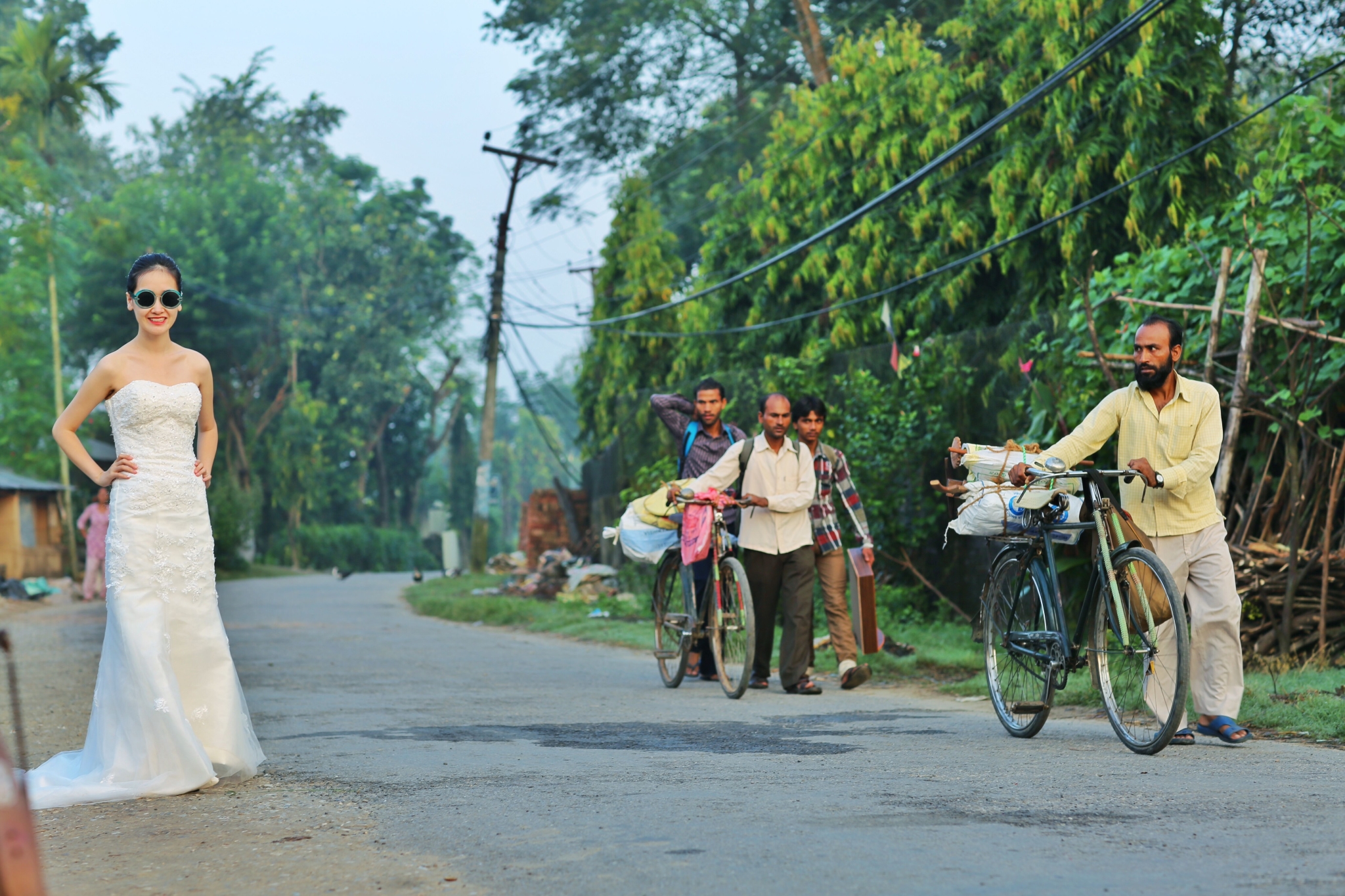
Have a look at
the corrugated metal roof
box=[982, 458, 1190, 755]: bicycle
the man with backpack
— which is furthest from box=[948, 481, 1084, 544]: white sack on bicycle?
the corrugated metal roof

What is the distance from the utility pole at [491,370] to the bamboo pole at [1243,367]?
75.1 ft

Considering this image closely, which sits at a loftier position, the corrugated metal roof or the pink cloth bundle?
the corrugated metal roof

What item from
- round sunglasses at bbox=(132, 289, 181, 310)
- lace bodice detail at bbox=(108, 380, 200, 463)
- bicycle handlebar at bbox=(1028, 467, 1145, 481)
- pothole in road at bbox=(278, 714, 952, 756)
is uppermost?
round sunglasses at bbox=(132, 289, 181, 310)

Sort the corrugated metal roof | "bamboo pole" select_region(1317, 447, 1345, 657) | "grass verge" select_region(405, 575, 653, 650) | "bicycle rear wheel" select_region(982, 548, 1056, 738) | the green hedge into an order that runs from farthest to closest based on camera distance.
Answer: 1. the green hedge
2. the corrugated metal roof
3. "grass verge" select_region(405, 575, 653, 650)
4. "bamboo pole" select_region(1317, 447, 1345, 657)
5. "bicycle rear wheel" select_region(982, 548, 1056, 738)

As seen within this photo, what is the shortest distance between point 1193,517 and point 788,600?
11.6ft

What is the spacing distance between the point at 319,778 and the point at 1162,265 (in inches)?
284

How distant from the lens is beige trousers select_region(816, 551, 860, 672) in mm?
9734

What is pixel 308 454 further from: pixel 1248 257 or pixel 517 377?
pixel 1248 257

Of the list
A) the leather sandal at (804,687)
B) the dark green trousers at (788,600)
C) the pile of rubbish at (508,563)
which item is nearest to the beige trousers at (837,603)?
the dark green trousers at (788,600)

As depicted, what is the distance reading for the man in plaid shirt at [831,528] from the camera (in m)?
9.75

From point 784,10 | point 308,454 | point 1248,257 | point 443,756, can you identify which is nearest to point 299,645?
point 443,756

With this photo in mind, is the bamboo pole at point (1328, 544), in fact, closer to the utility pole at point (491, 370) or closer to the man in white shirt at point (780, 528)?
the man in white shirt at point (780, 528)

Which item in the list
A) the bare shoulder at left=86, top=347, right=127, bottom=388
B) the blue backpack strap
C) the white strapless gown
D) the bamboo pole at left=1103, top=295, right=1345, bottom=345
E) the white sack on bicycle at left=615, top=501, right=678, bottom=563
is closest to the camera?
the white strapless gown

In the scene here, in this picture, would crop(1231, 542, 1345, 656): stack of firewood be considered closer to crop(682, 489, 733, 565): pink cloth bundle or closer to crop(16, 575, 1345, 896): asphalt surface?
crop(16, 575, 1345, 896): asphalt surface
